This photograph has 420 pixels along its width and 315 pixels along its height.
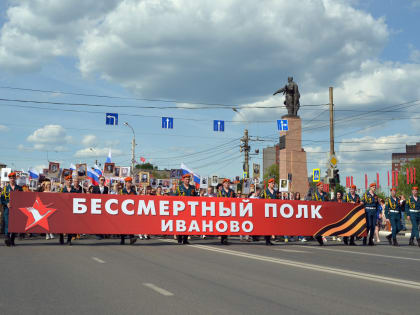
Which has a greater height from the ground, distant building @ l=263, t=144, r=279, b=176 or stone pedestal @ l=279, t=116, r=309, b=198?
distant building @ l=263, t=144, r=279, b=176

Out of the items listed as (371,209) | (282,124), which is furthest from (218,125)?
(371,209)

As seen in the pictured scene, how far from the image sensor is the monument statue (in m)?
47.1

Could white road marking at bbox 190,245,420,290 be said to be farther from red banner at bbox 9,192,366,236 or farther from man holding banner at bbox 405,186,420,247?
man holding banner at bbox 405,186,420,247

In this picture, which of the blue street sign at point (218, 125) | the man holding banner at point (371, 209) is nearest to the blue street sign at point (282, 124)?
the blue street sign at point (218, 125)

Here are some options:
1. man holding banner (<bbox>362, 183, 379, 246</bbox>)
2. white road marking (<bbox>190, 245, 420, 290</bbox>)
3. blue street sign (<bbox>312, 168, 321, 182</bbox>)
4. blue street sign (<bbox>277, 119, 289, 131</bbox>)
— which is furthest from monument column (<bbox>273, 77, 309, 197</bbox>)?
white road marking (<bbox>190, 245, 420, 290</bbox>)

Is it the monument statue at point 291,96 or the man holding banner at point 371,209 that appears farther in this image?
the monument statue at point 291,96

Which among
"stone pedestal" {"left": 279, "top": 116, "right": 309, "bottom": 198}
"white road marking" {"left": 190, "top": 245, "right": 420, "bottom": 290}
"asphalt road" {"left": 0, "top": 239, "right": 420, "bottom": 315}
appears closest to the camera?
"asphalt road" {"left": 0, "top": 239, "right": 420, "bottom": 315}

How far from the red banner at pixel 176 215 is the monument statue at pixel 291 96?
29.4 m

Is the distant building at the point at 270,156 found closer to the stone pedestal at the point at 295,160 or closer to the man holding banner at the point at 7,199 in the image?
the stone pedestal at the point at 295,160

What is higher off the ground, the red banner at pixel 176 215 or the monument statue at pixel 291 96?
the monument statue at pixel 291 96

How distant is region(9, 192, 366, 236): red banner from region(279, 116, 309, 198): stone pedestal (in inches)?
1027

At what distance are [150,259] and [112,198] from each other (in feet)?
15.9

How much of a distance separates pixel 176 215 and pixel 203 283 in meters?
8.53

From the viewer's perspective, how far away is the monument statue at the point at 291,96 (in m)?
47.1
